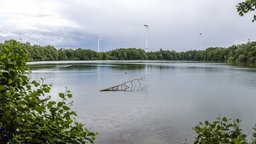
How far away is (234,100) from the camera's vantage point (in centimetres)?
2584

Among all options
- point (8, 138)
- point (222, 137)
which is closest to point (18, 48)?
point (8, 138)

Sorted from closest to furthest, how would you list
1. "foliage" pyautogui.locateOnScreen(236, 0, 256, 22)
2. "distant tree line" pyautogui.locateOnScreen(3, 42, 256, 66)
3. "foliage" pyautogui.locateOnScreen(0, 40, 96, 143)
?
"foliage" pyautogui.locateOnScreen(0, 40, 96, 143) < "foliage" pyautogui.locateOnScreen(236, 0, 256, 22) < "distant tree line" pyautogui.locateOnScreen(3, 42, 256, 66)

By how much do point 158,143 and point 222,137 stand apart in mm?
9812

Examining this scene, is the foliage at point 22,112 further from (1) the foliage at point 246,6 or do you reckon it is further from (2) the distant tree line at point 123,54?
(2) the distant tree line at point 123,54

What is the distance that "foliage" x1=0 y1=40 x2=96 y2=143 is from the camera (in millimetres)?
2510

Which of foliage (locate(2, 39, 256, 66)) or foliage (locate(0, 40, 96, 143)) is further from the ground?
foliage (locate(2, 39, 256, 66))

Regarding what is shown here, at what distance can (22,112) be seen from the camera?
2586 mm

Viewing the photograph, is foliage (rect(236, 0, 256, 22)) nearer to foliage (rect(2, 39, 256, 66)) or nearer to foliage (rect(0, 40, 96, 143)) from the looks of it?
foliage (rect(0, 40, 96, 143))

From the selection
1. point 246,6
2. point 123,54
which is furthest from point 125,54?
point 246,6

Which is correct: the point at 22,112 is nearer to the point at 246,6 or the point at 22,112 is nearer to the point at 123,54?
the point at 246,6

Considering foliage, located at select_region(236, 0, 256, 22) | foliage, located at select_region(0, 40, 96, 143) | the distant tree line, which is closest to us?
foliage, located at select_region(0, 40, 96, 143)

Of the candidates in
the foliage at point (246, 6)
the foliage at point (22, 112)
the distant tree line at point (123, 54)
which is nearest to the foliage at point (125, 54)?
the distant tree line at point (123, 54)

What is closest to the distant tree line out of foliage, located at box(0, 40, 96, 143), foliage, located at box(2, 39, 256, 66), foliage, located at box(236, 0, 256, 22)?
foliage, located at box(2, 39, 256, 66)

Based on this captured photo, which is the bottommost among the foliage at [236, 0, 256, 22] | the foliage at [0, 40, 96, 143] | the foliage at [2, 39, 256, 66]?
the foliage at [0, 40, 96, 143]
